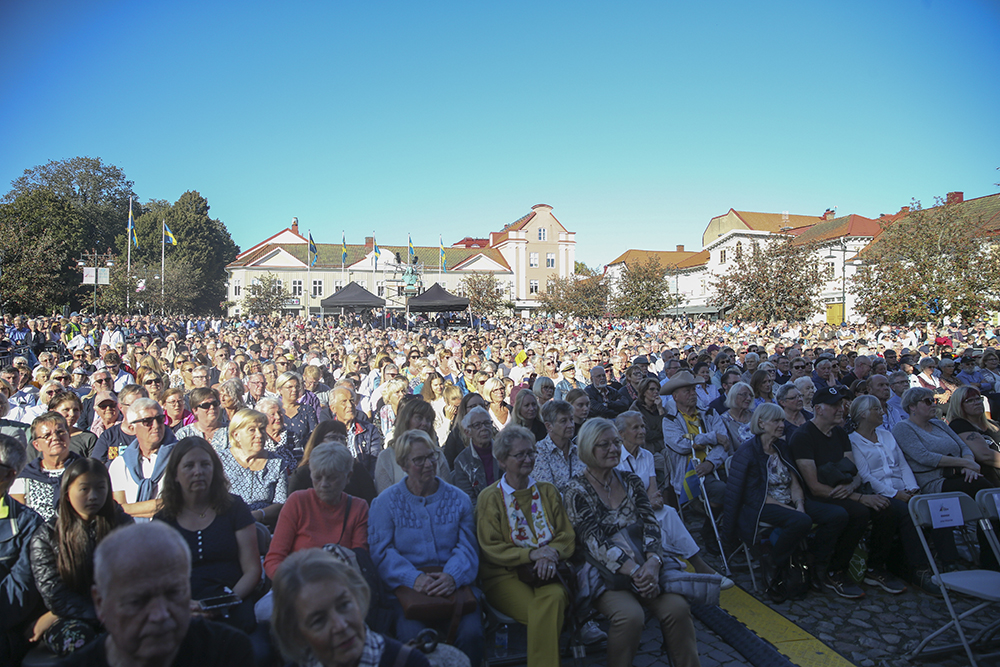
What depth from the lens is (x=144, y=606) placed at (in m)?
1.94

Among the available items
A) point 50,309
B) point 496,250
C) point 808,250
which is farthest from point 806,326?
point 496,250

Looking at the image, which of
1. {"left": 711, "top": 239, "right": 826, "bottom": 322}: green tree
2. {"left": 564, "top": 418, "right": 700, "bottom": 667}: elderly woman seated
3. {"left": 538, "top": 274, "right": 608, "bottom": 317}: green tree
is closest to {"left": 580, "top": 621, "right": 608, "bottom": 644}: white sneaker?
{"left": 564, "top": 418, "right": 700, "bottom": 667}: elderly woman seated

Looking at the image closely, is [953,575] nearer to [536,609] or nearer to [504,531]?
[536,609]

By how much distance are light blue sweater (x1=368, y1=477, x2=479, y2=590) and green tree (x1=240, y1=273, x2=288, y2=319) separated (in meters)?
58.6

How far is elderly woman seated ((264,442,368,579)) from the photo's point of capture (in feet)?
11.2

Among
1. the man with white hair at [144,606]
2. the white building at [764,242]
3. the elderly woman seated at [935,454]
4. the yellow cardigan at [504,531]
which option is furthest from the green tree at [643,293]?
the man with white hair at [144,606]

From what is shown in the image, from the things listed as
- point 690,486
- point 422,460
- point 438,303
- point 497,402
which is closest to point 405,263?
point 438,303

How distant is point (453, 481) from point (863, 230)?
6192 centimetres

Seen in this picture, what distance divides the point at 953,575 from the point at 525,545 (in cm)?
282

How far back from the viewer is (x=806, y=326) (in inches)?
1035

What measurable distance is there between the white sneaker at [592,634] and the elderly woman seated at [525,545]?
0.65 metres

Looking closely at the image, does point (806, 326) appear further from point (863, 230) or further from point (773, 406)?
point (863, 230)

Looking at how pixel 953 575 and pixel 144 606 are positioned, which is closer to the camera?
pixel 144 606

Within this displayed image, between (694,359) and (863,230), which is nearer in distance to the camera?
(694,359)
